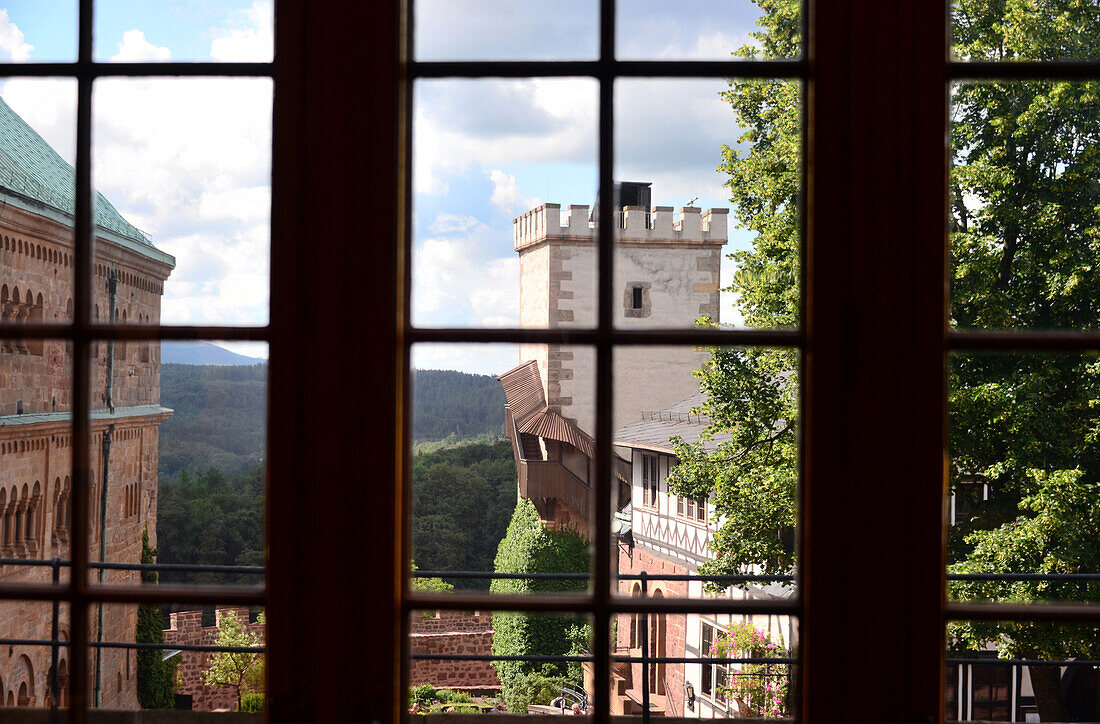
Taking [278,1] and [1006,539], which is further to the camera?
[1006,539]

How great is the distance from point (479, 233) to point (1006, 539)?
816cm

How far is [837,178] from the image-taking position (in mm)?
766

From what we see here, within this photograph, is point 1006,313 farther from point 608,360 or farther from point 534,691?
point 608,360

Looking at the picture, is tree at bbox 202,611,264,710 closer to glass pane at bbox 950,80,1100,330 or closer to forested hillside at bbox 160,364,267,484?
glass pane at bbox 950,80,1100,330

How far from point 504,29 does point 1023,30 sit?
7.71 m

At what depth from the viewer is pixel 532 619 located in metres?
9.56

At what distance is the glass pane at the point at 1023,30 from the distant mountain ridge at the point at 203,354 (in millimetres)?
7220

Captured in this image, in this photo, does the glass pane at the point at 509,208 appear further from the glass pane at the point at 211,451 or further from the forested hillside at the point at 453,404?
the glass pane at the point at 211,451

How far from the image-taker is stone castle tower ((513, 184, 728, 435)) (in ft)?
3.72

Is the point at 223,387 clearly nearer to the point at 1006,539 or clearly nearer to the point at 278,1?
the point at 278,1

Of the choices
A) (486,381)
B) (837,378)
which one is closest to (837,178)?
(837,378)

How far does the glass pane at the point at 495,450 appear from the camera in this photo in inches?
40.1

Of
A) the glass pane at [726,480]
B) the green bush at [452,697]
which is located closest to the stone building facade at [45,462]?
the glass pane at [726,480]

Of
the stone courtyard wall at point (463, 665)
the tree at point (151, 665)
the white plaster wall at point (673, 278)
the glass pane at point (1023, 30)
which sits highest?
the glass pane at point (1023, 30)
